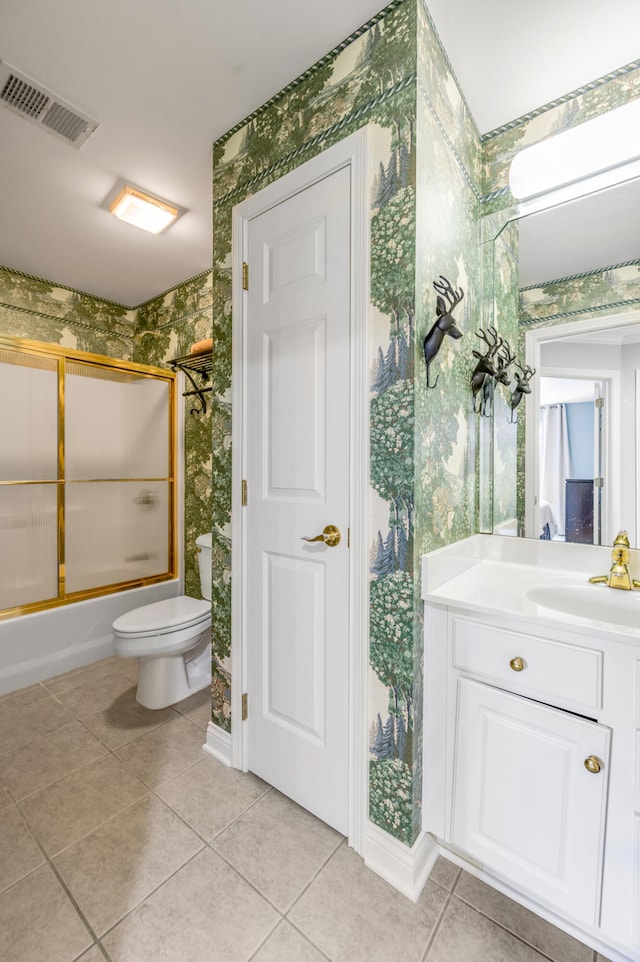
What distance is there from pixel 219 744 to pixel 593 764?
4.60ft

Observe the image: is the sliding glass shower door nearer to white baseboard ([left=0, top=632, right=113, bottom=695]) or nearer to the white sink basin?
white baseboard ([left=0, top=632, right=113, bottom=695])

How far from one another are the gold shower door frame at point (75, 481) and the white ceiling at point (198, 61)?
0.82m

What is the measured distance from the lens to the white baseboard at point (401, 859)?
1.21 m

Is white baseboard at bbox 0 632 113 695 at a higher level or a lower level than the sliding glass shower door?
lower

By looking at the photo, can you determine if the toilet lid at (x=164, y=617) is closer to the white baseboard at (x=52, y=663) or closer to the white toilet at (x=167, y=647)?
Answer: the white toilet at (x=167, y=647)

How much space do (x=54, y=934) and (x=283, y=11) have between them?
2.69m

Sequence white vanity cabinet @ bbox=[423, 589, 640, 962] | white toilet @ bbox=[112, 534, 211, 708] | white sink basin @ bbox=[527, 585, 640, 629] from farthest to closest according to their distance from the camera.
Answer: white toilet @ bbox=[112, 534, 211, 708] → white sink basin @ bbox=[527, 585, 640, 629] → white vanity cabinet @ bbox=[423, 589, 640, 962]

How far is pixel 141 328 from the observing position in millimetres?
3455

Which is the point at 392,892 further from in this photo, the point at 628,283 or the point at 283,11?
the point at 283,11

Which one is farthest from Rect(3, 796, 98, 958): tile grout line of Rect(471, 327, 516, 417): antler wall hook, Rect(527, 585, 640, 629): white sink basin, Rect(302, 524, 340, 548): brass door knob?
Rect(471, 327, 516, 417): antler wall hook

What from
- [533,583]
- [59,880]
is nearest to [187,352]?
[533,583]

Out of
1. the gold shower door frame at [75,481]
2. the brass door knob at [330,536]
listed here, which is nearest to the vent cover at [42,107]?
the gold shower door frame at [75,481]

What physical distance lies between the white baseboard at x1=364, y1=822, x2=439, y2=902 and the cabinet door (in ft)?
0.40

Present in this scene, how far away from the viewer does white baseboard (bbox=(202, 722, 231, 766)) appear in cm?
173
